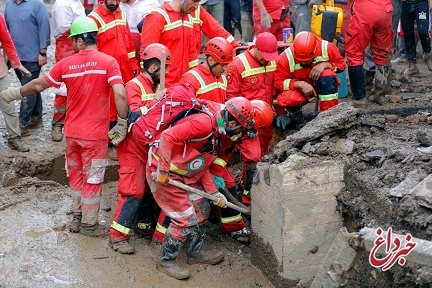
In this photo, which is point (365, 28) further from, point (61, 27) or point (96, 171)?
point (96, 171)

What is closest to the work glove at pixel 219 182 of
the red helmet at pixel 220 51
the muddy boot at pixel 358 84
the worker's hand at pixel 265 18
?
the red helmet at pixel 220 51

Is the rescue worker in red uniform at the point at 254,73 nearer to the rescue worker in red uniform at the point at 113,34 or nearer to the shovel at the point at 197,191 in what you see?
the rescue worker in red uniform at the point at 113,34

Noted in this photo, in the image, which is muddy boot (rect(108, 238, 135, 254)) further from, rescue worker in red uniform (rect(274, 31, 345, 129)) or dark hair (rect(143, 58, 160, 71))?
rescue worker in red uniform (rect(274, 31, 345, 129))

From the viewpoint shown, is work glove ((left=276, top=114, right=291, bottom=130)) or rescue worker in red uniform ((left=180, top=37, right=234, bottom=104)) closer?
rescue worker in red uniform ((left=180, top=37, right=234, bottom=104))

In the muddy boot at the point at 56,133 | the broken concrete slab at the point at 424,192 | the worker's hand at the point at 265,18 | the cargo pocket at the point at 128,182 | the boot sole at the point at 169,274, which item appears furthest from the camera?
the worker's hand at the point at 265,18

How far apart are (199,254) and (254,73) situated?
2.35m

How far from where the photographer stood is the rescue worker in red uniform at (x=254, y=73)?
8.09m

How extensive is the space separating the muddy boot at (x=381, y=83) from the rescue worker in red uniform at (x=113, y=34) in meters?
3.42

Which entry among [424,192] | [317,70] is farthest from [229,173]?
[424,192]

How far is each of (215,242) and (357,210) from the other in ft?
6.34

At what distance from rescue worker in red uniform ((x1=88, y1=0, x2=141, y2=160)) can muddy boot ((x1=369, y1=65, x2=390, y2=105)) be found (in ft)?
11.2

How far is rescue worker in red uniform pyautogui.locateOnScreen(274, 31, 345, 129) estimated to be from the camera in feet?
27.5

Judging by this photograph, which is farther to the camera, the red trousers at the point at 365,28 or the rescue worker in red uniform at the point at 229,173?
the red trousers at the point at 365,28

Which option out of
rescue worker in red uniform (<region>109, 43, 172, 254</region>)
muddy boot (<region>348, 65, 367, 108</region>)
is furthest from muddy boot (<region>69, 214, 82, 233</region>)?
muddy boot (<region>348, 65, 367, 108</region>)
